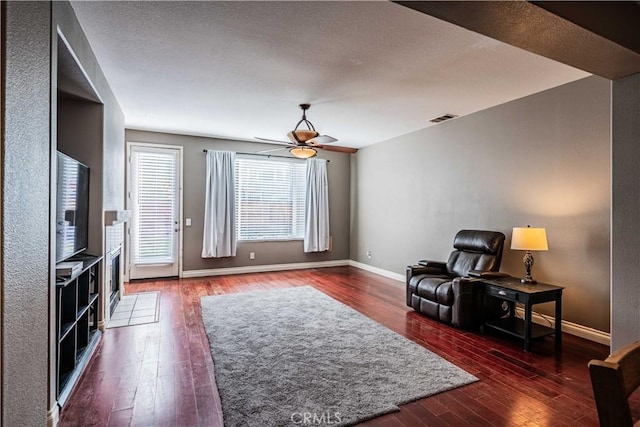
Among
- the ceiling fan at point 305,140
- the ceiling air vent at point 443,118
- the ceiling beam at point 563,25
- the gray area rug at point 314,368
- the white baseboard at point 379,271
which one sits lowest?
the gray area rug at point 314,368

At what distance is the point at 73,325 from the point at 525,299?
388 centimetres

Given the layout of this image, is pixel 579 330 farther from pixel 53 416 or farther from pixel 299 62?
pixel 53 416

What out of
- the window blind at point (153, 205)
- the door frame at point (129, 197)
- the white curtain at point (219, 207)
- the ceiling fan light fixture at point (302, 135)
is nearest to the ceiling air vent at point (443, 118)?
the ceiling fan light fixture at point (302, 135)

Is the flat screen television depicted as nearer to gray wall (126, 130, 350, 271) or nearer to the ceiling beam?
the ceiling beam

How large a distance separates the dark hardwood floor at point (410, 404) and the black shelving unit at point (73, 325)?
10 centimetres

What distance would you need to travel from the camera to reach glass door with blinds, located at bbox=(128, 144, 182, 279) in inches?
231

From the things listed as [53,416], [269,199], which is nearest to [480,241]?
[269,199]

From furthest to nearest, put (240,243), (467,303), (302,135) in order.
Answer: (240,243), (302,135), (467,303)

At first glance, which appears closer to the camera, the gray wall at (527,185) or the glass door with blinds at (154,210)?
the gray wall at (527,185)

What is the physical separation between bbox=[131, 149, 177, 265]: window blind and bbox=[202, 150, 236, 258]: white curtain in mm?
614

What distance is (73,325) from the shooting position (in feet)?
8.16

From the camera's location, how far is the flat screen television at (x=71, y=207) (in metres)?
2.36

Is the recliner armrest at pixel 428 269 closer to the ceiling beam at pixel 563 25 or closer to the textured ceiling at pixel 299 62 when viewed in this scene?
the textured ceiling at pixel 299 62

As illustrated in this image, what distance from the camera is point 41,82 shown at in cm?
161
